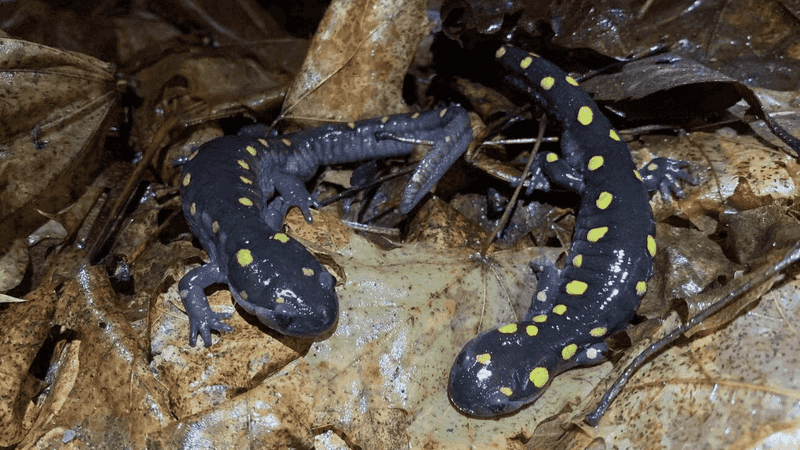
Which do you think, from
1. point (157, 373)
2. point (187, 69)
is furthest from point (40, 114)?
point (157, 373)

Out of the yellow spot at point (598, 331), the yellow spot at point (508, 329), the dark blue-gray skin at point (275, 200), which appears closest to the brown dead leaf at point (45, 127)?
the dark blue-gray skin at point (275, 200)

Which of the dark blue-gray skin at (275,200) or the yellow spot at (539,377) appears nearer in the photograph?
the dark blue-gray skin at (275,200)

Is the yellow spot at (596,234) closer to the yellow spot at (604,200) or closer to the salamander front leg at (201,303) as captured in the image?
the yellow spot at (604,200)

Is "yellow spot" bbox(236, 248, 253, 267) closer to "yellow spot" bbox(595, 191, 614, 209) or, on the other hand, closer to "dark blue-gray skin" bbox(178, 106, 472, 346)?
"dark blue-gray skin" bbox(178, 106, 472, 346)

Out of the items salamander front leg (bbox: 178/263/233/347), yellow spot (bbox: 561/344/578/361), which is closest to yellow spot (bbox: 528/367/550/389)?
yellow spot (bbox: 561/344/578/361)

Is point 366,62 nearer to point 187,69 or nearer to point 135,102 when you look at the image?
point 187,69

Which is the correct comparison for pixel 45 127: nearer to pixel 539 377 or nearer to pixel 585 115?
pixel 539 377

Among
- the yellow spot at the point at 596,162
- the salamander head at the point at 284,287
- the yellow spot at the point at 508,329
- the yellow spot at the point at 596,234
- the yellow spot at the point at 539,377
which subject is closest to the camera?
the salamander head at the point at 284,287
